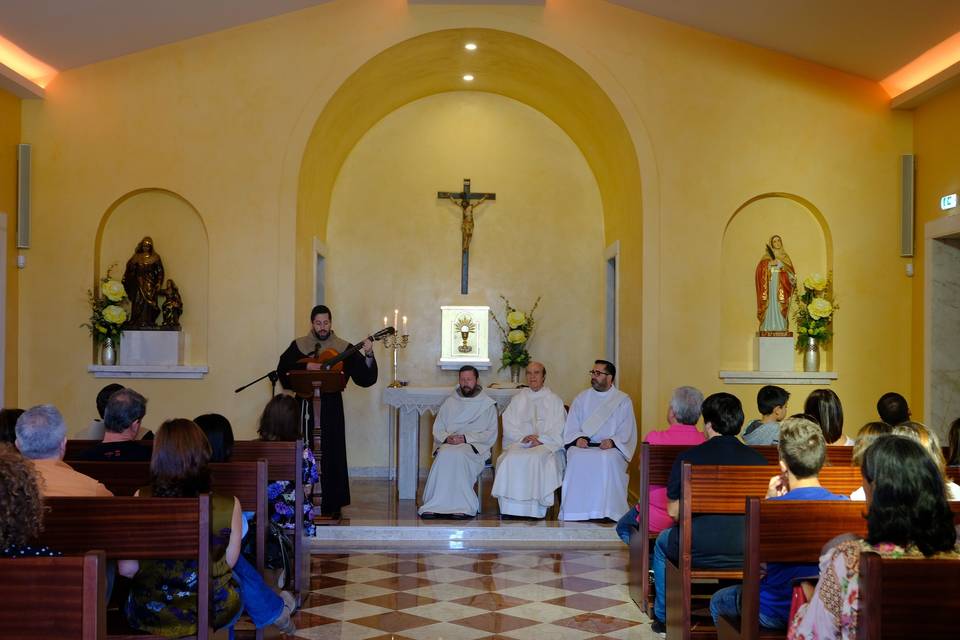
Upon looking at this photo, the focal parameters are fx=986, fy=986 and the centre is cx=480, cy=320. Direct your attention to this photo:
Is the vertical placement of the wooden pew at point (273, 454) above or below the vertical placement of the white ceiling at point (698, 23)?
below

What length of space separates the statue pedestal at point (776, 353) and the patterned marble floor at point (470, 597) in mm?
2389

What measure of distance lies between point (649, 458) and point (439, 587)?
1.66 meters

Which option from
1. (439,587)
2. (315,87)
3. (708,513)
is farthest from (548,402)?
(708,513)

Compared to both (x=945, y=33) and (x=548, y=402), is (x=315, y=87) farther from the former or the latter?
(x=945, y=33)

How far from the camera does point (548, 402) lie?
8.40 metres

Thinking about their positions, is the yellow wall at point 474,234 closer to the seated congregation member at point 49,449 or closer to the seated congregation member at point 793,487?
the seated congregation member at point 49,449

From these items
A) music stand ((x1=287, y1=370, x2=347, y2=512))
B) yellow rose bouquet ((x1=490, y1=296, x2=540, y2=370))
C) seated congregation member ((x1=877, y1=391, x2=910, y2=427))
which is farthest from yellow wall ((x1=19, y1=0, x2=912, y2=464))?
seated congregation member ((x1=877, y1=391, x2=910, y2=427))

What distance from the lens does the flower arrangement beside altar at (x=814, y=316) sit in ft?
27.3

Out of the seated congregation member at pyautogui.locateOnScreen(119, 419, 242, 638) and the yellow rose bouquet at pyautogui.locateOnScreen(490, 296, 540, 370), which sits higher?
the yellow rose bouquet at pyautogui.locateOnScreen(490, 296, 540, 370)

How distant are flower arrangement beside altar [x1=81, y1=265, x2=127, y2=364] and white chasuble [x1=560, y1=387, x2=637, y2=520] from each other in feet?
12.9

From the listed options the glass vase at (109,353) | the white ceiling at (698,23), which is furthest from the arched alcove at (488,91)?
the glass vase at (109,353)

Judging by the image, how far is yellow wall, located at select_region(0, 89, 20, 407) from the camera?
813 cm

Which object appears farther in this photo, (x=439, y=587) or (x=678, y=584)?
(x=439, y=587)

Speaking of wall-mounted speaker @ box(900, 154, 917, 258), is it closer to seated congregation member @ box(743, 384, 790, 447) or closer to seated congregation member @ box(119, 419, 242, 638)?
seated congregation member @ box(743, 384, 790, 447)
